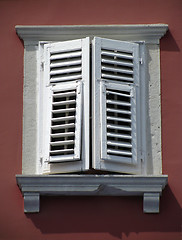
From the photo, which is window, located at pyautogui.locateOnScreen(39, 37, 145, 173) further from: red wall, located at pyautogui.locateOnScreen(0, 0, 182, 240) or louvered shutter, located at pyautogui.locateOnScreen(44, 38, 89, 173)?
red wall, located at pyautogui.locateOnScreen(0, 0, 182, 240)

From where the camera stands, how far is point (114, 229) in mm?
14969

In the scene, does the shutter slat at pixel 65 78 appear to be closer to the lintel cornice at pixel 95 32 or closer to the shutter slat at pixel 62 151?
the lintel cornice at pixel 95 32

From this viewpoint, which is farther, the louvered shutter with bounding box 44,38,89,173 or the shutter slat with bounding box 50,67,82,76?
the shutter slat with bounding box 50,67,82,76

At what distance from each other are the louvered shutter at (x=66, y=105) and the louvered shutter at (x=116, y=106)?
136 millimetres

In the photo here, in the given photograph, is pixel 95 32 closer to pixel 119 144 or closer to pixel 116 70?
pixel 116 70

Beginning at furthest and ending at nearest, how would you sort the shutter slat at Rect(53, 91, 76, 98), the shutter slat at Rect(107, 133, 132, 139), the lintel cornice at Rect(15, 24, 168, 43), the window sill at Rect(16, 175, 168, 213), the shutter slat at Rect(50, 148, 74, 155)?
1. the lintel cornice at Rect(15, 24, 168, 43)
2. the shutter slat at Rect(53, 91, 76, 98)
3. the shutter slat at Rect(107, 133, 132, 139)
4. the shutter slat at Rect(50, 148, 74, 155)
5. the window sill at Rect(16, 175, 168, 213)

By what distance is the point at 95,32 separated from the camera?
1577cm

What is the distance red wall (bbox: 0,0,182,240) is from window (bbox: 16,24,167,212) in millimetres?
124

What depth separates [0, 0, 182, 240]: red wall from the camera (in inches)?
590

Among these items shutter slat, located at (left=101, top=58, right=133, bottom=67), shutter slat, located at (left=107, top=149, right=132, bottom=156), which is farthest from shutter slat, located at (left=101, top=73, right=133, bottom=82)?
shutter slat, located at (left=107, top=149, right=132, bottom=156)

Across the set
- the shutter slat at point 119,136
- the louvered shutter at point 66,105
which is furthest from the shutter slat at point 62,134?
the shutter slat at point 119,136
